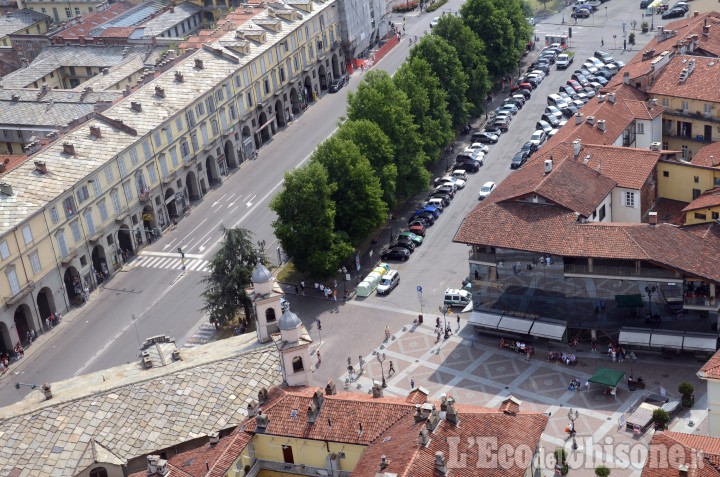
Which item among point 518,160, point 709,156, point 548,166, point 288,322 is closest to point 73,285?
point 288,322

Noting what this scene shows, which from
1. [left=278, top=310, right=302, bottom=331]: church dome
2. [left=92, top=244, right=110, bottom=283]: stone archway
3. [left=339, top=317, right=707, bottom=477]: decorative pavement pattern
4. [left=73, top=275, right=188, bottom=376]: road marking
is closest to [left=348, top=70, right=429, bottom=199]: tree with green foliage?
[left=339, top=317, right=707, bottom=477]: decorative pavement pattern

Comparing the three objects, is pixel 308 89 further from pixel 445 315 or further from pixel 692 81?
pixel 445 315

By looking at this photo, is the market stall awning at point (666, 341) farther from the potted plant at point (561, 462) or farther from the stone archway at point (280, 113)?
the stone archway at point (280, 113)

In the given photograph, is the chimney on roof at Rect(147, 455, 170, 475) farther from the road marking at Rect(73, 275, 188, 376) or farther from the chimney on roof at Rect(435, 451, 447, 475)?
the road marking at Rect(73, 275, 188, 376)

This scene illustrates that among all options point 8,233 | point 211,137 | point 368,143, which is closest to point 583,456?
point 368,143

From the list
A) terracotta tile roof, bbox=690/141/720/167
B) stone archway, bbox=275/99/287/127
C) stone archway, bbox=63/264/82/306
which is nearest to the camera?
terracotta tile roof, bbox=690/141/720/167

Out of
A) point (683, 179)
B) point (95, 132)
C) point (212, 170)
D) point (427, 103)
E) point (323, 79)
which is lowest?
point (323, 79)
